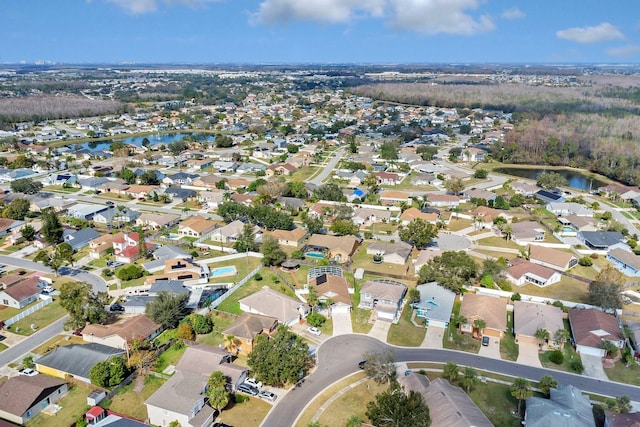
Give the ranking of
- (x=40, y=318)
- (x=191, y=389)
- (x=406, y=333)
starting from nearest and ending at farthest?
(x=191, y=389), (x=406, y=333), (x=40, y=318)

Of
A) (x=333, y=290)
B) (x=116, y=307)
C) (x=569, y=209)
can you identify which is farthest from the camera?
(x=569, y=209)

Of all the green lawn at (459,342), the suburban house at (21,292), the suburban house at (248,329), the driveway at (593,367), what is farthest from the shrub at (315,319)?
the suburban house at (21,292)

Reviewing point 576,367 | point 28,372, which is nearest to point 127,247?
point 28,372

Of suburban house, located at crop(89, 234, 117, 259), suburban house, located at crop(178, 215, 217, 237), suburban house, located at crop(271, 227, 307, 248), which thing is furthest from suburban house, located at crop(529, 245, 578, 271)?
suburban house, located at crop(89, 234, 117, 259)

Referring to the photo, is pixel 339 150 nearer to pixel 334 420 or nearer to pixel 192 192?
pixel 192 192

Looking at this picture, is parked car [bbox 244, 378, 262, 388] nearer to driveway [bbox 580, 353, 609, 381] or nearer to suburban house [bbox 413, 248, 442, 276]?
suburban house [bbox 413, 248, 442, 276]

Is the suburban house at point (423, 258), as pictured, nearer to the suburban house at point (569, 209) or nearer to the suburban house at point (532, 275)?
the suburban house at point (532, 275)

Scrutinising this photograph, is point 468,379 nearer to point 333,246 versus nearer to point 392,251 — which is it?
point 392,251
